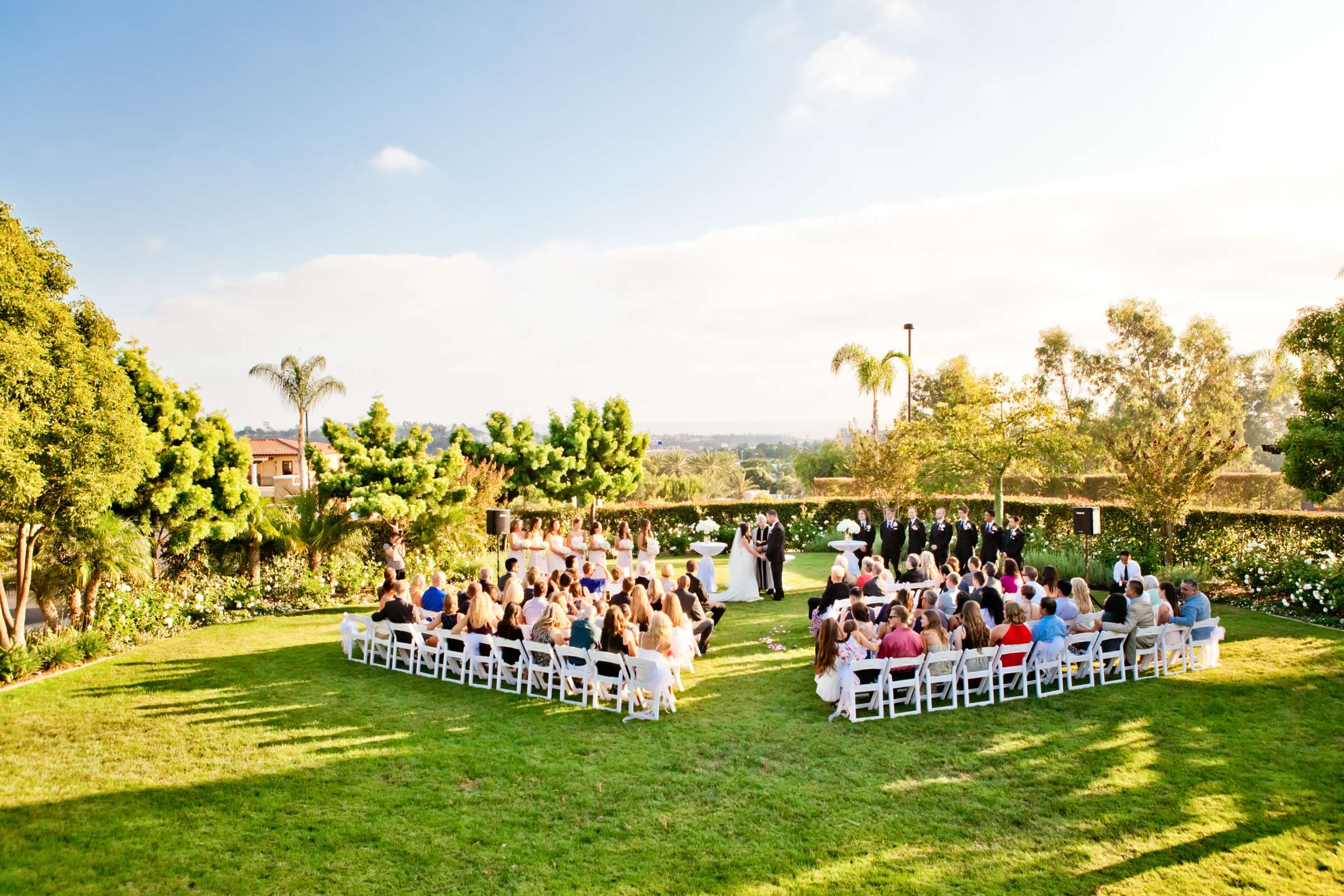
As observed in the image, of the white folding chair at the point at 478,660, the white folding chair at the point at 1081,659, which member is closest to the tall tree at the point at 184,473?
the white folding chair at the point at 478,660

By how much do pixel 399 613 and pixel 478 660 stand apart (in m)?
1.60

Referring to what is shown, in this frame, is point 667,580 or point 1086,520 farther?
point 1086,520

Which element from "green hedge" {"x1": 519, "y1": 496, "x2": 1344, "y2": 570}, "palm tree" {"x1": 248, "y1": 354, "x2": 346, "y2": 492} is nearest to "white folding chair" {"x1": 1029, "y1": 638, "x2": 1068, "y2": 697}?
"green hedge" {"x1": 519, "y1": 496, "x2": 1344, "y2": 570}

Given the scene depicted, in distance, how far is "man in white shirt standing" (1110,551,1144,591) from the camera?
12.1 meters

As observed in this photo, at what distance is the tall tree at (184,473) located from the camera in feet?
42.3

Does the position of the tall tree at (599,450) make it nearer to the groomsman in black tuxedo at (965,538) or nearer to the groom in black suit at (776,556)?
the groom in black suit at (776,556)

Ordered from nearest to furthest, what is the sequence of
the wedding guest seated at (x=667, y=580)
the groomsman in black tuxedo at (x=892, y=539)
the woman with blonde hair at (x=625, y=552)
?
the wedding guest seated at (x=667, y=580) → the woman with blonde hair at (x=625, y=552) → the groomsman in black tuxedo at (x=892, y=539)

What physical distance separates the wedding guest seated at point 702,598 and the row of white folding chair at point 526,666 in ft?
4.70

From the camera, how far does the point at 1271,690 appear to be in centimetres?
963

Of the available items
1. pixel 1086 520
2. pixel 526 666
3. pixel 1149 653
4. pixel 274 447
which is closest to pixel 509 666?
pixel 526 666

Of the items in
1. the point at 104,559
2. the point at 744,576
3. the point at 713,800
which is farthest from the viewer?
the point at 744,576

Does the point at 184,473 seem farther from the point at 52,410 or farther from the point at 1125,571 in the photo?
the point at 1125,571

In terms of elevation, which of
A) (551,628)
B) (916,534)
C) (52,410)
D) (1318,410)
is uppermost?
(52,410)

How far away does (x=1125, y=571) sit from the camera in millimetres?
12445
